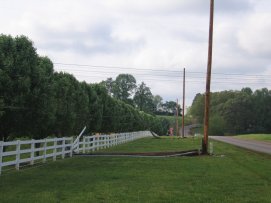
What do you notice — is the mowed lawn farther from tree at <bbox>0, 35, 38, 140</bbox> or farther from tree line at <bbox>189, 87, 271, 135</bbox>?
tree line at <bbox>189, 87, 271, 135</bbox>

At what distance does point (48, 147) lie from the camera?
19172 millimetres

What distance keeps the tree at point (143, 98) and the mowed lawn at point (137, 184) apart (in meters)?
130

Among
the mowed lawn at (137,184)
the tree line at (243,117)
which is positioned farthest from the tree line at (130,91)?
the mowed lawn at (137,184)

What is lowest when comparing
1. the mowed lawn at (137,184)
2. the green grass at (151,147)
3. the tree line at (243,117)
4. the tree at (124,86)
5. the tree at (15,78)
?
the mowed lawn at (137,184)

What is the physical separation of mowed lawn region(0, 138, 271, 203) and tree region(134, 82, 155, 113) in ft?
426

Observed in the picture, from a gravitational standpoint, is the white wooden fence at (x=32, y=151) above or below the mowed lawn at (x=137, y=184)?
above

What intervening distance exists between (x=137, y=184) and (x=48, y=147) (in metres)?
8.08

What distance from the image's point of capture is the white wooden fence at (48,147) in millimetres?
15805

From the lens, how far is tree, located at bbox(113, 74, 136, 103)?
458 ft

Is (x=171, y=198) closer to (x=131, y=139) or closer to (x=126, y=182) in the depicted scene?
(x=126, y=182)

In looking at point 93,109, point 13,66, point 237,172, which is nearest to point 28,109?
point 13,66

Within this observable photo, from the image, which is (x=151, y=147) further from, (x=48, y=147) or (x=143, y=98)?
(x=143, y=98)

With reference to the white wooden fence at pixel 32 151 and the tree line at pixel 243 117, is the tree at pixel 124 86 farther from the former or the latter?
the white wooden fence at pixel 32 151

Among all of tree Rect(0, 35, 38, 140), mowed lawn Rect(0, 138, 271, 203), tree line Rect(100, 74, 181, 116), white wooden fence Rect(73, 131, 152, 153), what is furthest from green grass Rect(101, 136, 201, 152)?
tree line Rect(100, 74, 181, 116)
